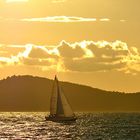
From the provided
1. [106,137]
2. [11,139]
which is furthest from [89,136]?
[11,139]

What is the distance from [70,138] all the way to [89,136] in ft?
30.9

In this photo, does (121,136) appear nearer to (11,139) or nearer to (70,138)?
(70,138)

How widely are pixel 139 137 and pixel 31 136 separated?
23.7m

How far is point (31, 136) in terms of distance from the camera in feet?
511

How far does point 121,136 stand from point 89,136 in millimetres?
7480

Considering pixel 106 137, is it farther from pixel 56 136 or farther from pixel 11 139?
pixel 11 139

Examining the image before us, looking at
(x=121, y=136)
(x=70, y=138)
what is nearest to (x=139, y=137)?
(x=121, y=136)

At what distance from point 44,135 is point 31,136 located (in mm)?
5678

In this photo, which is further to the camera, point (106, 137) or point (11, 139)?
point (106, 137)

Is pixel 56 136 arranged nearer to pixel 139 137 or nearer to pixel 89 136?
pixel 89 136

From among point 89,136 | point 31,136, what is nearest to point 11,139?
point 31,136

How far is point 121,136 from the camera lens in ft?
516

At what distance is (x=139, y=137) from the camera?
153250 mm

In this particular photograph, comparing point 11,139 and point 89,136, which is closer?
point 11,139
